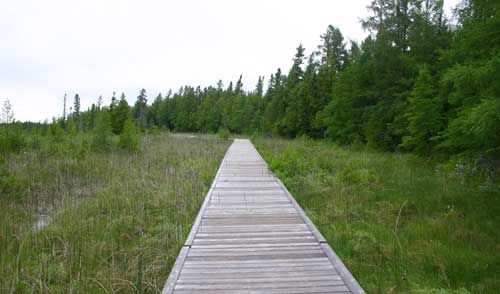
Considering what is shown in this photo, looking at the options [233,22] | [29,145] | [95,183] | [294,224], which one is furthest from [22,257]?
[233,22]

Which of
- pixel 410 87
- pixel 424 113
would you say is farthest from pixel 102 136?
pixel 410 87

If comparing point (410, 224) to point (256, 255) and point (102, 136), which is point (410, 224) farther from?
point (102, 136)

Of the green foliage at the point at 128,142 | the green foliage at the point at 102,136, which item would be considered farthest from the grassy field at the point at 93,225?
the green foliage at the point at 128,142

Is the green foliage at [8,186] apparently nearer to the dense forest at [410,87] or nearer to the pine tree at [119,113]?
the dense forest at [410,87]

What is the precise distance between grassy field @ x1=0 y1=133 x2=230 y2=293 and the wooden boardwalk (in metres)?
0.37

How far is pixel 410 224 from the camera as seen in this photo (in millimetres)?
5824

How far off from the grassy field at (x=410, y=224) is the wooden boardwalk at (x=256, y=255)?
1.68 feet

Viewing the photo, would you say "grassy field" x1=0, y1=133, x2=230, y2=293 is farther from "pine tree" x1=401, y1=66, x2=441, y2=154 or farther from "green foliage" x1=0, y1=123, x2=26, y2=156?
"pine tree" x1=401, y1=66, x2=441, y2=154

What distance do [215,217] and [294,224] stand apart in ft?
4.63

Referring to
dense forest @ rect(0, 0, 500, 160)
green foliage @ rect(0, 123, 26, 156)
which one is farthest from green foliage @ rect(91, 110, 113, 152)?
green foliage @ rect(0, 123, 26, 156)

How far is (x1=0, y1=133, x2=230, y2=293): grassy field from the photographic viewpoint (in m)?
3.81

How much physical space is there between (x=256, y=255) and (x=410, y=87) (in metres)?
15.6

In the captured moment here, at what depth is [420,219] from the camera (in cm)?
608

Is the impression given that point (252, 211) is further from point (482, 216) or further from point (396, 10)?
point (396, 10)
